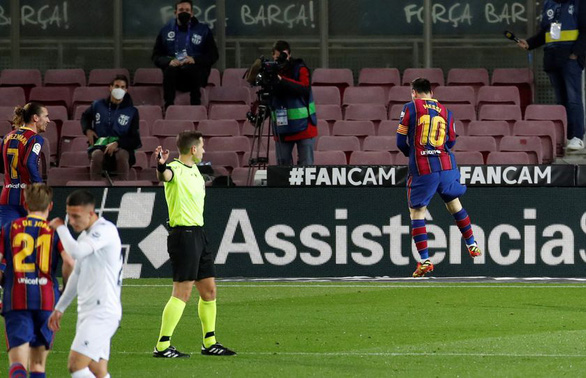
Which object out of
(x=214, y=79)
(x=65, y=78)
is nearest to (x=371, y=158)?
(x=214, y=79)

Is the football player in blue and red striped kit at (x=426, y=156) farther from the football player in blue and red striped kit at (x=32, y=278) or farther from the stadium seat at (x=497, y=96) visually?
the football player in blue and red striped kit at (x=32, y=278)

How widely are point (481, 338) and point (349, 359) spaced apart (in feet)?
5.40

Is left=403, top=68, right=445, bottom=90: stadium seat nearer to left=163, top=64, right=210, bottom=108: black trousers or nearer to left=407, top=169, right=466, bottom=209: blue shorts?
left=163, top=64, right=210, bottom=108: black trousers

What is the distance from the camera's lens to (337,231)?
1620cm

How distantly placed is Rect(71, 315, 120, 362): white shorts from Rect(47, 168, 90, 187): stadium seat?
11.2 m

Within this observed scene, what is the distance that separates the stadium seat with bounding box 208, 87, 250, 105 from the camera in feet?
67.2

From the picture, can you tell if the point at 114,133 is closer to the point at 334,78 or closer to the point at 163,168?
the point at 334,78

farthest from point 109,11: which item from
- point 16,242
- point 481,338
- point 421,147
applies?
point 16,242

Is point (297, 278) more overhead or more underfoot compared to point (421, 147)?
more underfoot

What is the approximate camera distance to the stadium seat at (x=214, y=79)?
68.7 feet

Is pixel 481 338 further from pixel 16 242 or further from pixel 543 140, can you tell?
pixel 543 140

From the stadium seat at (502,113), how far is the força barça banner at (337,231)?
141 inches

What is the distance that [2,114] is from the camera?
19906mm

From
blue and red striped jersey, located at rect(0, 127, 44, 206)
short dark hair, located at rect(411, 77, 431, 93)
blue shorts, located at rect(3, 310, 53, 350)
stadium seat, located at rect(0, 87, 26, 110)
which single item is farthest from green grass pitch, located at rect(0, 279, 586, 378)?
stadium seat, located at rect(0, 87, 26, 110)
